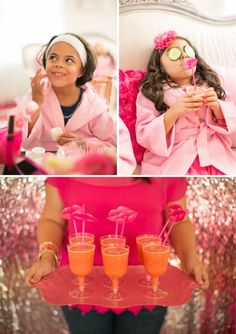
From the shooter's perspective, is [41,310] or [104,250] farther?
[41,310]

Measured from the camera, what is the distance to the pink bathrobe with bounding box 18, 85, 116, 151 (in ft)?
6.26

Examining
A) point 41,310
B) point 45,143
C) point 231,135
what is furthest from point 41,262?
point 231,135

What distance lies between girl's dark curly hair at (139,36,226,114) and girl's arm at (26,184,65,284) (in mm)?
513

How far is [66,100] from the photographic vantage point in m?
1.92

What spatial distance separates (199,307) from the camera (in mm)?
2006

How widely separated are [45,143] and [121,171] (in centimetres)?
30

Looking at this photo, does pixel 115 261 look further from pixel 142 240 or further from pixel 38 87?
pixel 38 87

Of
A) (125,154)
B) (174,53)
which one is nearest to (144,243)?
(125,154)

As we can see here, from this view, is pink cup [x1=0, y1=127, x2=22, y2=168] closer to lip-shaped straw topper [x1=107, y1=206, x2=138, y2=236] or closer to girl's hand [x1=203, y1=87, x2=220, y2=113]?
lip-shaped straw topper [x1=107, y1=206, x2=138, y2=236]

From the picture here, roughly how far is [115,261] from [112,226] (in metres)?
0.17

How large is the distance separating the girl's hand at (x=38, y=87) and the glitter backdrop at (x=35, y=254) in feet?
0.99

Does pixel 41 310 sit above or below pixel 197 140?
below

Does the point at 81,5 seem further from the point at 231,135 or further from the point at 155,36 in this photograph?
the point at 231,135

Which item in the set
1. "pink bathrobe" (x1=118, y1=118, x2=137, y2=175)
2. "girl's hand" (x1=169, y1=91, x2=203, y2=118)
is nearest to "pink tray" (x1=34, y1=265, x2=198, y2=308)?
"pink bathrobe" (x1=118, y1=118, x2=137, y2=175)
